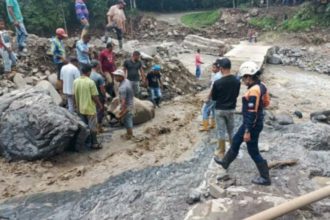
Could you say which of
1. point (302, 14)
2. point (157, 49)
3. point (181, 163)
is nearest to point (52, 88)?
point (181, 163)

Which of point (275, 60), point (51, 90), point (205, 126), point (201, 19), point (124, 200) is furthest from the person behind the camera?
point (201, 19)

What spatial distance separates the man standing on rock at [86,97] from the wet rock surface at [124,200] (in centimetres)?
171

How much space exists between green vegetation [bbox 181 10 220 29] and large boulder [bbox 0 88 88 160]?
72.3 ft

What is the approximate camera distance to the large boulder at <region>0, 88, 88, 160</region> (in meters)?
8.16

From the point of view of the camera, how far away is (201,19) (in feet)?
102

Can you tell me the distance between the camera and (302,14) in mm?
26734

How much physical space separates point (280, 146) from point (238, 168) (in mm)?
1407

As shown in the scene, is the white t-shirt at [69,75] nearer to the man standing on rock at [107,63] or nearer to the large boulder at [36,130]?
the large boulder at [36,130]

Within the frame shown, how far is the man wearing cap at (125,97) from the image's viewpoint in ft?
28.7

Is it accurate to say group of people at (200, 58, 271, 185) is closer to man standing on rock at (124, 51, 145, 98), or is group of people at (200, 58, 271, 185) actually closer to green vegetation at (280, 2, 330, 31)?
man standing on rock at (124, 51, 145, 98)

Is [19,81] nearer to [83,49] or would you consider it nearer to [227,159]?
[83,49]

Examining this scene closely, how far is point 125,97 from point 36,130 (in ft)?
6.55

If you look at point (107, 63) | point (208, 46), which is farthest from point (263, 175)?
point (208, 46)

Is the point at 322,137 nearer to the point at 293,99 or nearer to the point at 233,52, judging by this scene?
the point at 293,99
